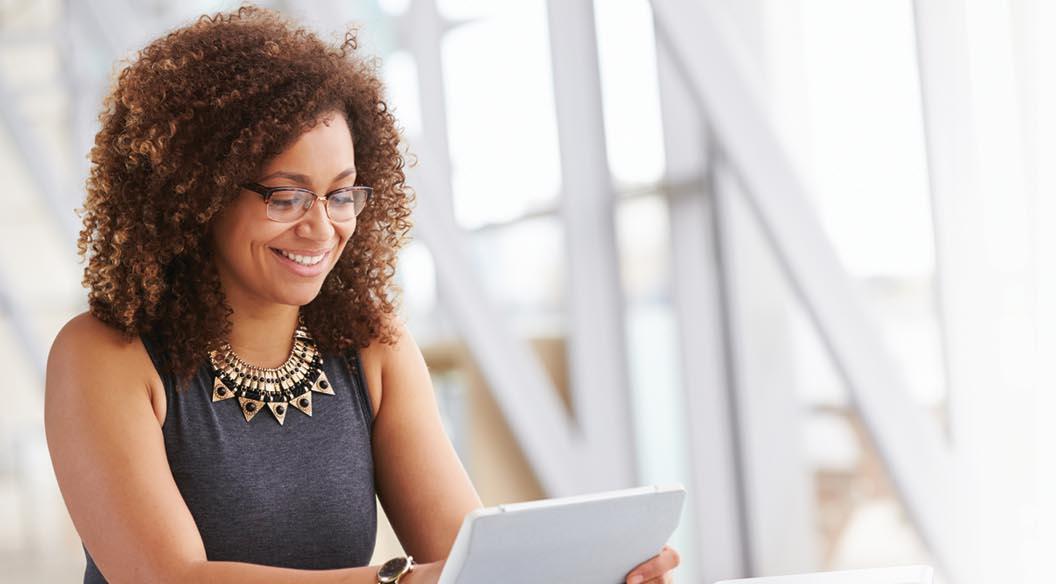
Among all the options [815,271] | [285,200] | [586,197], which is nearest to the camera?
[285,200]

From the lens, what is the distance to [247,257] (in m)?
1.68

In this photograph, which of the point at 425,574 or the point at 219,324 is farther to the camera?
the point at 219,324

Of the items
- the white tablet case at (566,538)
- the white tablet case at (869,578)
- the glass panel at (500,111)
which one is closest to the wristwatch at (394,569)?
the white tablet case at (566,538)

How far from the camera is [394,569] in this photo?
1467 millimetres

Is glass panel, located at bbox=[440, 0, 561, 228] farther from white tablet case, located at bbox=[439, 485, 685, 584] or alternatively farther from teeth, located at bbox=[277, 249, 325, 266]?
white tablet case, located at bbox=[439, 485, 685, 584]

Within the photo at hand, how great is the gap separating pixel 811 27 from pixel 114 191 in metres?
1.71

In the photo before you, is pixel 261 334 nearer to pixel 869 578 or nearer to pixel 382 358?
pixel 382 358

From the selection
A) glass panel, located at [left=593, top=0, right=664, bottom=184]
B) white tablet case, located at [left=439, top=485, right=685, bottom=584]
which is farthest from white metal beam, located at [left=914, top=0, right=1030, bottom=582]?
glass panel, located at [left=593, top=0, right=664, bottom=184]

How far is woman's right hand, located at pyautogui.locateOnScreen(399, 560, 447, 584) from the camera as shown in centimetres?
142

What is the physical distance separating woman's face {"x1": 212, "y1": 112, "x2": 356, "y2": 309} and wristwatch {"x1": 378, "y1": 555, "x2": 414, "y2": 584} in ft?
1.30

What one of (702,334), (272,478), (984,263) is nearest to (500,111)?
(702,334)

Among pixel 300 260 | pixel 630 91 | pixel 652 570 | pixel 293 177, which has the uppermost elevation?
pixel 630 91

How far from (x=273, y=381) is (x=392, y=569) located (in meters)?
0.40

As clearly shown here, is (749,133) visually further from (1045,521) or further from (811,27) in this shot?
(1045,521)
